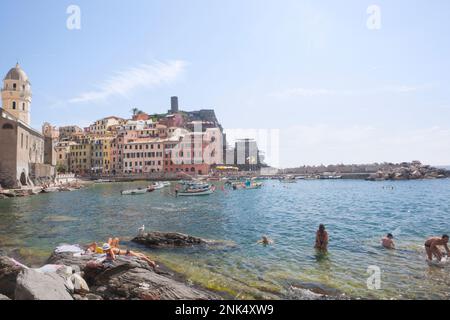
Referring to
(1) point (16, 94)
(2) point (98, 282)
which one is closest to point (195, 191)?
(2) point (98, 282)

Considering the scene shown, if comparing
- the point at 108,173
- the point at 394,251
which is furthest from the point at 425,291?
the point at 108,173

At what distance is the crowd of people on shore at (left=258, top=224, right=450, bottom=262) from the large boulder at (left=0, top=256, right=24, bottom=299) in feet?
38.2

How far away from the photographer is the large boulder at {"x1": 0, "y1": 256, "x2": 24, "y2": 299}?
28.9ft

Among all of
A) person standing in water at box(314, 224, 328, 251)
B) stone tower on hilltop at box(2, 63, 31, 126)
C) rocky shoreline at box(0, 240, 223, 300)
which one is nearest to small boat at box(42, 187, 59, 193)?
stone tower on hilltop at box(2, 63, 31, 126)

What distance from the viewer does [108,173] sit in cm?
10012

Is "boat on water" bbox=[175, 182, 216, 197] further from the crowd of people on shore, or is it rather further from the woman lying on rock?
the woman lying on rock

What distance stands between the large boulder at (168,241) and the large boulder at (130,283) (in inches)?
194

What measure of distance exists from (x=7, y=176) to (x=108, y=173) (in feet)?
154

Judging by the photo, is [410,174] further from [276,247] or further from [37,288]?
[37,288]

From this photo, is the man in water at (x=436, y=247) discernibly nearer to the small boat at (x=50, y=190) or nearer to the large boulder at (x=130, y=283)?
the large boulder at (x=130, y=283)

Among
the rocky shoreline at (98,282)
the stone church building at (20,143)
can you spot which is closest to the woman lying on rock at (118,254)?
the rocky shoreline at (98,282)

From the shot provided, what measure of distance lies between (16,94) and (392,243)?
289ft

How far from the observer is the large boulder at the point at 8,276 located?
8.80 m

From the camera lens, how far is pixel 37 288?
23.9ft
